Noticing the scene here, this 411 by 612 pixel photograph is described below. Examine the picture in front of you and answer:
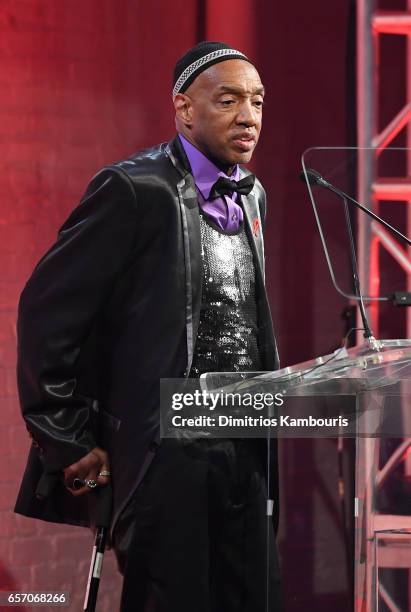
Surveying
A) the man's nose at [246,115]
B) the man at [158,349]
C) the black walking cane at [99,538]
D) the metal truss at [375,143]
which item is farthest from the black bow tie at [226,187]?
the black walking cane at [99,538]

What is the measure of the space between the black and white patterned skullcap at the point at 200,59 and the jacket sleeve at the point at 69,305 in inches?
11.0

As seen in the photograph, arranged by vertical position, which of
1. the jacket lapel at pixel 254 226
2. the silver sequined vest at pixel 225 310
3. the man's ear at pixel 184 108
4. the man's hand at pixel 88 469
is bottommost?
the man's hand at pixel 88 469

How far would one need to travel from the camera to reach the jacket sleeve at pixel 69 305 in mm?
1829

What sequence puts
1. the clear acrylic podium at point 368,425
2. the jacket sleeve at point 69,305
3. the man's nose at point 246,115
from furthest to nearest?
the man's nose at point 246,115, the jacket sleeve at point 69,305, the clear acrylic podium at point 368,425

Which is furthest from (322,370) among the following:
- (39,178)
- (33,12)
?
(33,12)

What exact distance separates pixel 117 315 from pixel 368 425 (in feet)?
1.91

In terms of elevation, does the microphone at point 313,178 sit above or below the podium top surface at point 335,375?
above

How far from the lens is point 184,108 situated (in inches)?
78.7

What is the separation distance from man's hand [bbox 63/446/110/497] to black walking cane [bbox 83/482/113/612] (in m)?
0.03

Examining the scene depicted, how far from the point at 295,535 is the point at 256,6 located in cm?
204

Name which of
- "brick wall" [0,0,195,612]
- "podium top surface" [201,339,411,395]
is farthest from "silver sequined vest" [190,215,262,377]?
"brick wall" [0,0,195,612]

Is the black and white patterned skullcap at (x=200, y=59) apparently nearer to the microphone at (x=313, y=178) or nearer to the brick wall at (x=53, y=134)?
the microphone at (x=313, y=178)

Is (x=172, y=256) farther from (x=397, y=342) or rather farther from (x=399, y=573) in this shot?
(x=399, y=573)

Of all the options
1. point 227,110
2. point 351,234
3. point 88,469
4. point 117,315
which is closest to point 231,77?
point 227,110
